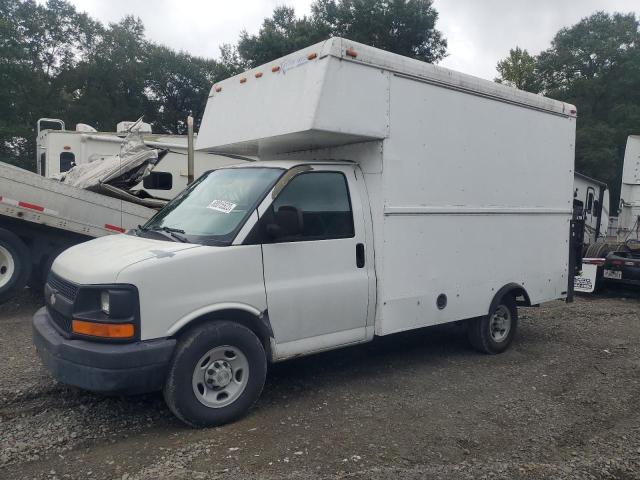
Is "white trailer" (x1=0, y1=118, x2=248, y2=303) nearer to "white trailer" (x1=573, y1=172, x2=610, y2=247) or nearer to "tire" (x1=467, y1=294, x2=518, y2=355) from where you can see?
"tire" (x1=467, y1=294, x2=518, y2=355)

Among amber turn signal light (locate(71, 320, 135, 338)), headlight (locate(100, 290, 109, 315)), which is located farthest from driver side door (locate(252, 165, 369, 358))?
headlight (locate(100, 290, 109, 315))

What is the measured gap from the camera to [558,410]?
4.76 m

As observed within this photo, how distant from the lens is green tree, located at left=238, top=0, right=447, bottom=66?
95.3ft

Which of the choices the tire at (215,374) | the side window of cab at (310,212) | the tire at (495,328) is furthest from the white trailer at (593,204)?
the tire at (215,374)

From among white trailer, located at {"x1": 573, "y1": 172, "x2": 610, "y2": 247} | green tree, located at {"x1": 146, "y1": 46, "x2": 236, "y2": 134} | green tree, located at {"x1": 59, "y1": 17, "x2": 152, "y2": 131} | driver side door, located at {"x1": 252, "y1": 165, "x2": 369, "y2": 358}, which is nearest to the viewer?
driver side door, located at {"x1": 252, "y1": 165, "x2": 369, "y2": 358}

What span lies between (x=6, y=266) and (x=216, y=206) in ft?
14.9

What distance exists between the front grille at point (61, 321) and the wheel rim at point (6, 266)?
3.68 m

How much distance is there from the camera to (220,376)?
418cm

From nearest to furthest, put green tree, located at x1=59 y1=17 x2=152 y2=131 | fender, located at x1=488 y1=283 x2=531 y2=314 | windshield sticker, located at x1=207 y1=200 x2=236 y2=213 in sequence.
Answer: windshield sticker, located at x1=207 y1=200 x2=236 y2=213 → fender, located at x1=488 y1=283 x2=531 y2=314 → green tree, located at x1=59 y1=17 x2=152 y2=131

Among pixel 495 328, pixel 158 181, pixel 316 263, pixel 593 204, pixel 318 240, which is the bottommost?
pixel 495 328

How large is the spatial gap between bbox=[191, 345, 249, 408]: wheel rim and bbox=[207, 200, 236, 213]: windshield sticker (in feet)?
3.66

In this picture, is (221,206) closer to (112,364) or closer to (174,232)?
(174,232)

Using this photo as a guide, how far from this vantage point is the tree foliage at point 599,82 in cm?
3191

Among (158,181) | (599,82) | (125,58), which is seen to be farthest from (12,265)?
(599,82)
